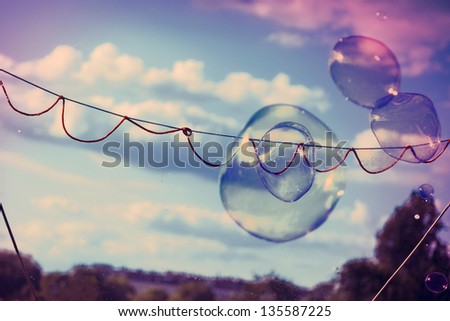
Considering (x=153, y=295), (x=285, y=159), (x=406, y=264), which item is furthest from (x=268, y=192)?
(x=406, y=264)

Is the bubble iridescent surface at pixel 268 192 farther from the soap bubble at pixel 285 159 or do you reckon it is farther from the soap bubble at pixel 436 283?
the soap bubble at pixel 436 283

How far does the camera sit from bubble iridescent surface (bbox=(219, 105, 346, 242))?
659 cm

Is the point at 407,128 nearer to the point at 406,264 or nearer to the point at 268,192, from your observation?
the point at 268,192

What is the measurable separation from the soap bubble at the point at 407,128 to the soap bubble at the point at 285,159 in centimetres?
87

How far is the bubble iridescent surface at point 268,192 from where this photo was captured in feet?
21.6

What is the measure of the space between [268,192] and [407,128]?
162 cm

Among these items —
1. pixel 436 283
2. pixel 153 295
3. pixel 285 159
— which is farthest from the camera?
pixel 153 295

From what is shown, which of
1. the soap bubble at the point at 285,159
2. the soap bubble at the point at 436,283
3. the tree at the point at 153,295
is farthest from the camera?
the tree at the point at 153,295

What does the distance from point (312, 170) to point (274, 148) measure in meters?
0.47

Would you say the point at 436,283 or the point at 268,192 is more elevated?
the point at 268,192

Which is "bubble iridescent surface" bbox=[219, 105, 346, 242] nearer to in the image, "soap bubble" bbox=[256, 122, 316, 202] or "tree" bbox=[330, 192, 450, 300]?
"soap bubble" bbox=[256, 122, 316, 202]

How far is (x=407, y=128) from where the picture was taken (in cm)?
687

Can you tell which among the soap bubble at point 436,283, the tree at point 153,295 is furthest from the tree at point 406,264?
the soap bubble at point 436,283
